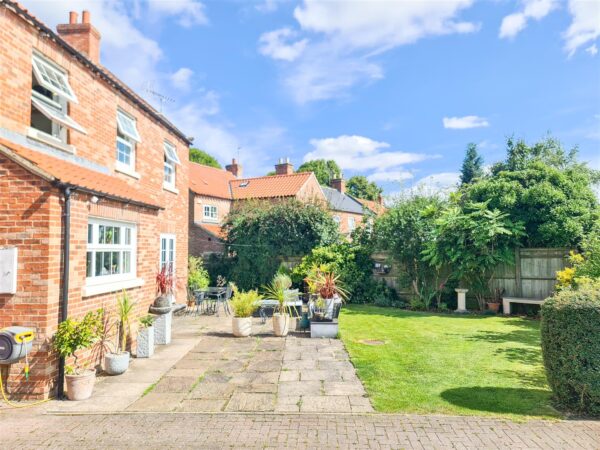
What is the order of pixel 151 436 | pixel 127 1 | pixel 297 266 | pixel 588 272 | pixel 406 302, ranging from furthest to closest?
1. pixel 297 266
2. pixel 406 302
3. pixel 588 272
4. pixel 127 1
5. pixel 151 436

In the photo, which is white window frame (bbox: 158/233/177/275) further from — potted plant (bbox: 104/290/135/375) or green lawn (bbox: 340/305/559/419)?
green lawn (bbox: 340/305/559/419)

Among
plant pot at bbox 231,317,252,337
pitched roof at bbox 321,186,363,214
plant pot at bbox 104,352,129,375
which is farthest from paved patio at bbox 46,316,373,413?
pitched roof at bbox 321,186,363,214

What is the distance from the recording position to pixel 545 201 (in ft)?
42.7

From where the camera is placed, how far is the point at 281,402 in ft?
18.1

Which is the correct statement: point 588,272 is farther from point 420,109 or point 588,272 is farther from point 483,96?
point 420,109

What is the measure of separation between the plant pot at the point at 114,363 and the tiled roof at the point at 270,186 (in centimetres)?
2266

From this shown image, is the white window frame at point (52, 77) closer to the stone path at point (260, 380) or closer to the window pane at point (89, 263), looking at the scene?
the window pane at point (89, 263)

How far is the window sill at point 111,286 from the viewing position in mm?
6617

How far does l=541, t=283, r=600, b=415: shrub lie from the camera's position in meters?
4.94

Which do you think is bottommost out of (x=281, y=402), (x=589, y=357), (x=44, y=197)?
(x=281, y=402)

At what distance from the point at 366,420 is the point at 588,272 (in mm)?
8686

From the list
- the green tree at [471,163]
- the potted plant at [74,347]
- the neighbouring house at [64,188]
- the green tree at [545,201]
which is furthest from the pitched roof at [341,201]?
the potted plant at [74,347]

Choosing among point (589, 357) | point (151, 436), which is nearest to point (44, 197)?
point (151, 436)

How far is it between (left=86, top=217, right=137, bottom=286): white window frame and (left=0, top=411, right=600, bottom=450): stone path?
265 cm
